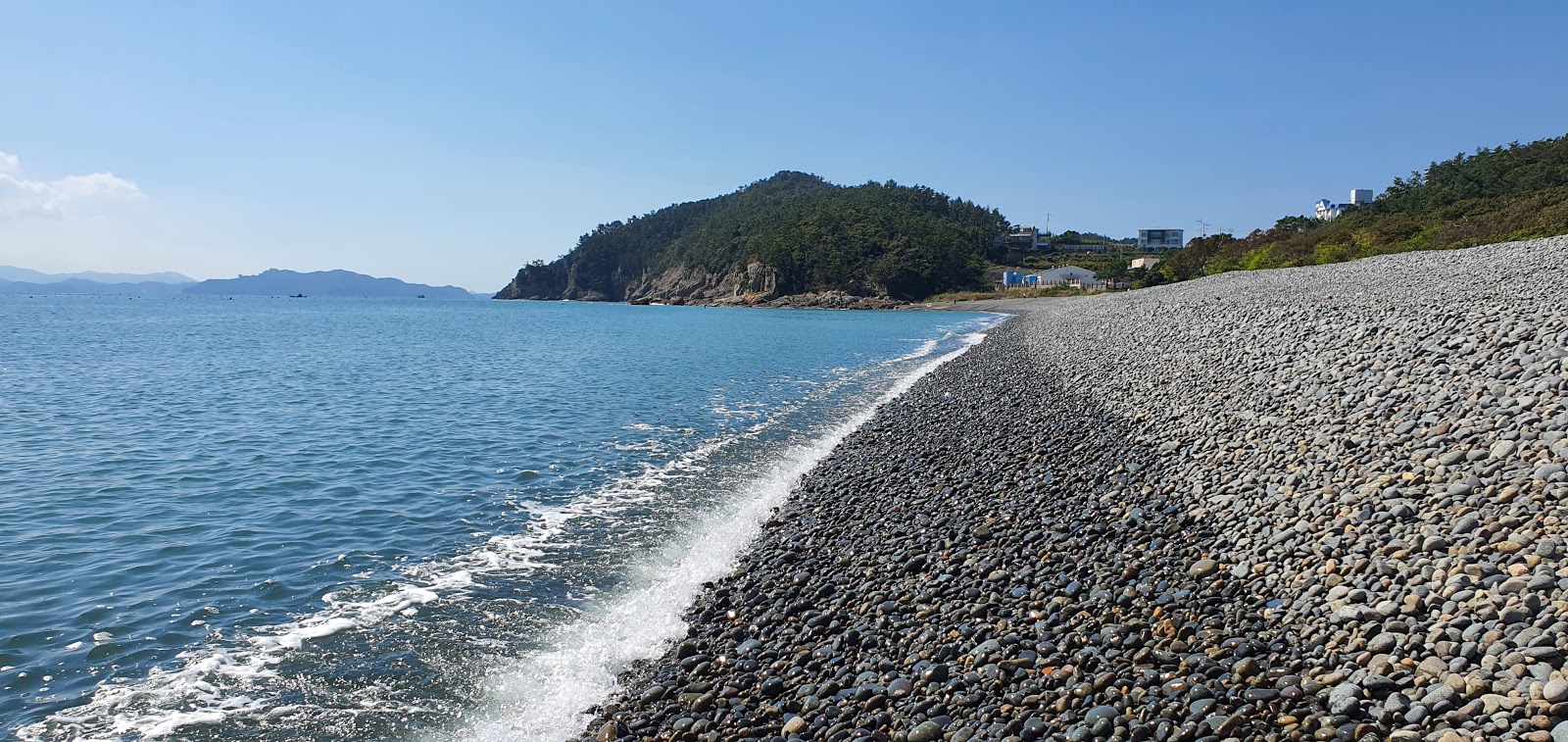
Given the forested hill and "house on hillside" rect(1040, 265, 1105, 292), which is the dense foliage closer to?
"house on hillside" rect(1040, 265, 1105, 292)

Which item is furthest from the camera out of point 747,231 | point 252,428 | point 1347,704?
point 747,231

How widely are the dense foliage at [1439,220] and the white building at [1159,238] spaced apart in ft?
320

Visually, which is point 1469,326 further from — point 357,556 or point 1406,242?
point 1406,242

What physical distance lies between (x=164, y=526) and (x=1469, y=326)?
823 inches

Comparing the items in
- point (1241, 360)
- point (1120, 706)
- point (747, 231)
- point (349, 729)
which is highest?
point (747, 231)

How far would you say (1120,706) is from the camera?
5781mm

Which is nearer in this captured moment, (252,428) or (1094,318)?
(252,428)

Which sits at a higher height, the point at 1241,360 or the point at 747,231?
the point at 747,231

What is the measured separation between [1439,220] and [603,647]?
71224mm

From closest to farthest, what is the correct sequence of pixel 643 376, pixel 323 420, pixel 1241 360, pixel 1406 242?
pixel 1241 360, pixel 323 420, pixel 643 376, pixel 1406 242

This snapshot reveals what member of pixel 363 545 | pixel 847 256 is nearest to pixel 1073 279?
pixel 847 256

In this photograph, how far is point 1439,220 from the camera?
188ft

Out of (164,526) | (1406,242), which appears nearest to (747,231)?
(1406,242)

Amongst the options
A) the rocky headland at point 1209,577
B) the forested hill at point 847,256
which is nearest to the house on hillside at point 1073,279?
the forested hill at point 847,256
